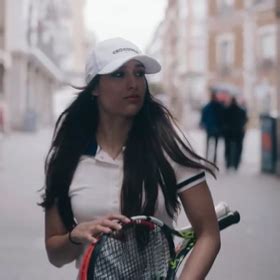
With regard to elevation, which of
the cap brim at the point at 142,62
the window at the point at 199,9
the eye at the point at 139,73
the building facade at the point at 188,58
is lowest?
the building facade at the point at 188,58

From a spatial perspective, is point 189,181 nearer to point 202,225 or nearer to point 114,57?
point 202,225

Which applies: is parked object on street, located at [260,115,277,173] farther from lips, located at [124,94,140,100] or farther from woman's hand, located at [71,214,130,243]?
woman's hand, located at [71,214,130,243]

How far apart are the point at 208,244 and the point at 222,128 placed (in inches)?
536

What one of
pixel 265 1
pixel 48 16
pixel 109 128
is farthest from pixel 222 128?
pixel 48 16

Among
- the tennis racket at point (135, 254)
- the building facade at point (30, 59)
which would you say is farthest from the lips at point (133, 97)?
the building facade at point (30, 59)

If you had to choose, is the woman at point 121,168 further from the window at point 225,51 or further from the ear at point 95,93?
the window at point 225,51

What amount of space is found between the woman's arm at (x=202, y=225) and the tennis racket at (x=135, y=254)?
59mm

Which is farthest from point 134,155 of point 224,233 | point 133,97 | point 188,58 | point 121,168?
point 188,58

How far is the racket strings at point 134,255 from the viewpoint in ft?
6.73

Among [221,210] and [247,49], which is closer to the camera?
[221,210]

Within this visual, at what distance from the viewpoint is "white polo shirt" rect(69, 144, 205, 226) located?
2.22m

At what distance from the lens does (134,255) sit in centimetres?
210

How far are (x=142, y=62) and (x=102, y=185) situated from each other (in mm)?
367

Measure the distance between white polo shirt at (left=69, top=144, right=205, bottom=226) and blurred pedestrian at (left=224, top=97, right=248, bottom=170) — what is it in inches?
525
